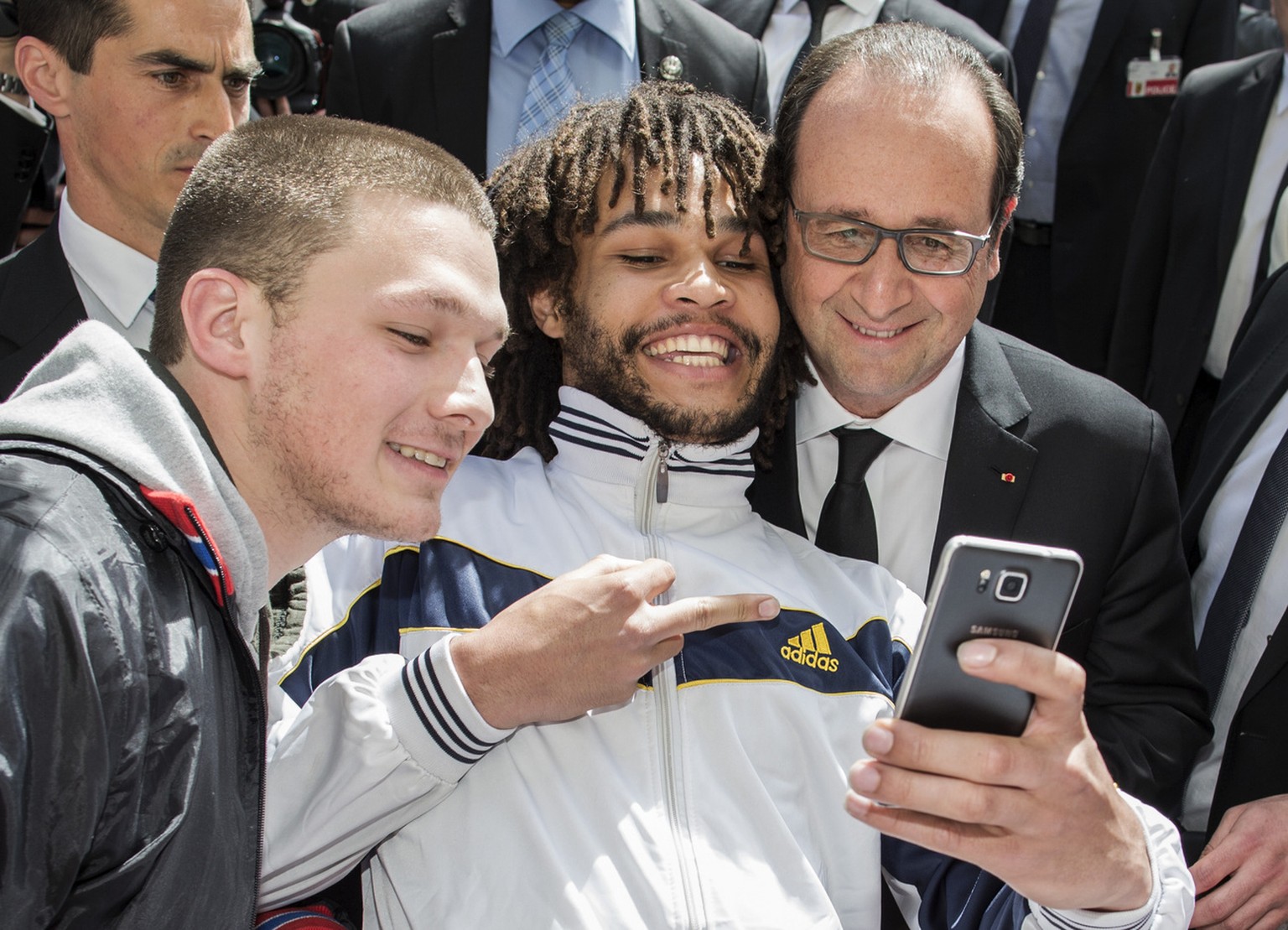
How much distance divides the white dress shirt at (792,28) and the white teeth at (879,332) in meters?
1.30

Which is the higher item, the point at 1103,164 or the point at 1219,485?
the point at 1103,164

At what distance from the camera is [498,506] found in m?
2.46

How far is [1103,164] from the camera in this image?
4422mm

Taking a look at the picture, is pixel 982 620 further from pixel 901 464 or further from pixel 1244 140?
pixel 1244 140

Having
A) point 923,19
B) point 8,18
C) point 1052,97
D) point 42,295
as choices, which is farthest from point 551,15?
point 1052,97

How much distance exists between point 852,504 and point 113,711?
1.65 m

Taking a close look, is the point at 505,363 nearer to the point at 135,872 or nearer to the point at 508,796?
the point at 508,796

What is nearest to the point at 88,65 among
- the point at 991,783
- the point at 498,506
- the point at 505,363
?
the point at 505,363

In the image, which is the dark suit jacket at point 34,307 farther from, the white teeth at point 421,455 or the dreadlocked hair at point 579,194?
the white teeth at point 421,455

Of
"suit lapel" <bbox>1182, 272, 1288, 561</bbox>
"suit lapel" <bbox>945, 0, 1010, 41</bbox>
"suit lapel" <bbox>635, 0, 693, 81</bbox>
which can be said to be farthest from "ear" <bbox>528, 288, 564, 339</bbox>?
"suit lapel" <bbox>945, 0, 1010, 41</bbox>

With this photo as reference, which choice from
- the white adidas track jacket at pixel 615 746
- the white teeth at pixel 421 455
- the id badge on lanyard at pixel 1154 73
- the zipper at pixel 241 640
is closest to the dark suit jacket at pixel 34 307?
the white adidas track jacket at pixel 615 746

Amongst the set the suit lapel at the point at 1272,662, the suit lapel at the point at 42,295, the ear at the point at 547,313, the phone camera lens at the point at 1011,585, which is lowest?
the suit lapel at the point at 1272,662

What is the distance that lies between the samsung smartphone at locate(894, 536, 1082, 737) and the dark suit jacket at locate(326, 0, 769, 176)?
89.2 inches

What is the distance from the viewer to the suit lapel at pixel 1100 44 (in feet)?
14.4
